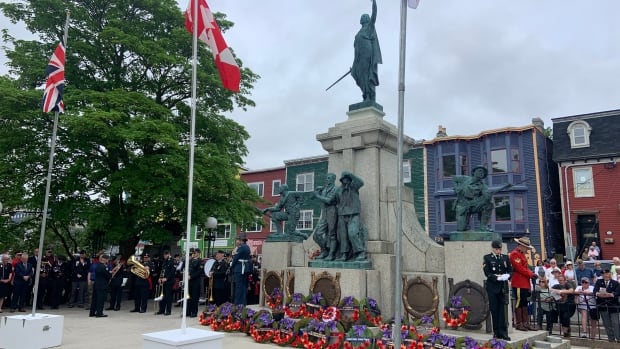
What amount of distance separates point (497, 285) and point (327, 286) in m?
3.39

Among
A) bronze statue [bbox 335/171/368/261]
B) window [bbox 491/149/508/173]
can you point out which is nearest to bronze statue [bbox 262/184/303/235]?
bronze statue [bbox 335/171/368/261]

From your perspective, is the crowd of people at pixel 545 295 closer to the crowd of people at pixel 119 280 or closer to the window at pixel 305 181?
the crowd of people at pixel 119 280

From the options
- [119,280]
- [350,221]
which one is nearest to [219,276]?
[119,280]

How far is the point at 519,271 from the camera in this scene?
8.94 metres

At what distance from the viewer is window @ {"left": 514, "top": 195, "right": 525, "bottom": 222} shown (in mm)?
30500

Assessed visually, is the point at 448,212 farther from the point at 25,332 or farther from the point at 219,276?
the point at 25,332

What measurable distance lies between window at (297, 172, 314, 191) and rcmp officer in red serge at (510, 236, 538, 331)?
3099 cm

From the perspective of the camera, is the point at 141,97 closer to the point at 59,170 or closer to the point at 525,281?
the point at 59,170

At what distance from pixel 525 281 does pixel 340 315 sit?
12.5 feet

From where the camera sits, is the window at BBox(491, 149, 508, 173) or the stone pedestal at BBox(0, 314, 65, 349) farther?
the window at BBox(491, 149, 508, 173)

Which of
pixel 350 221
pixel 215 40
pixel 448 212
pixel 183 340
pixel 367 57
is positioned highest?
pixel 367 57

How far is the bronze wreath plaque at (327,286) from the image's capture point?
930 centimetres

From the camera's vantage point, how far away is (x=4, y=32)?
1795 cm

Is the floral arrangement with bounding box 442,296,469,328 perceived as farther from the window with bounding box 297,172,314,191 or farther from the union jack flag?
the window with bounding box 297,172,314,191
